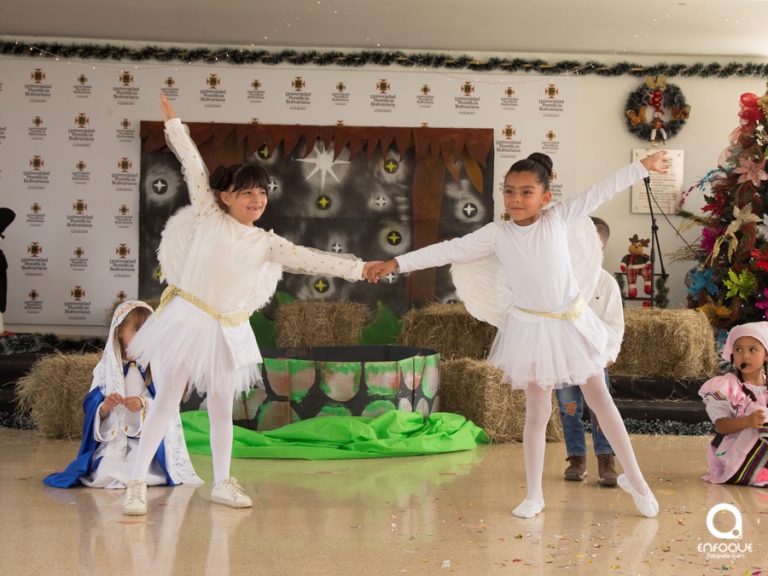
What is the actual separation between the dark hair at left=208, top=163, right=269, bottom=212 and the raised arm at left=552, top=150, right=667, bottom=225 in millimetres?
1274

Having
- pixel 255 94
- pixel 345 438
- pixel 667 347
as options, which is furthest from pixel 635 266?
pixel 345 438

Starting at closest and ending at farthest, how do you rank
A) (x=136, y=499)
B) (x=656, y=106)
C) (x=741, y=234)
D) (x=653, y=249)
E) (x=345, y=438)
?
1. (x=136, y=499)
2. (x=345, y=438)
3. (x=741, y=234)
4. (x=653, y=249)
5. (x=656, y=106)

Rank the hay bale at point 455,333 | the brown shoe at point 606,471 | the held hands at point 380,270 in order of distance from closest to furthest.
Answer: the held hands at point 380,270
the brown shoe at point 606,471
the hay bale at point 455,333

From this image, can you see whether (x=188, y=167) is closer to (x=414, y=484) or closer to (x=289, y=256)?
(x=289, y=256)

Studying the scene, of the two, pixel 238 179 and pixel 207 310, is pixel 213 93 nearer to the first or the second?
pixel 238 179

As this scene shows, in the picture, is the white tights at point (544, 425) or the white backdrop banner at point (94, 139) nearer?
the white tights at point (544, 425)

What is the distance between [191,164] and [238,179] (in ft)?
0.68

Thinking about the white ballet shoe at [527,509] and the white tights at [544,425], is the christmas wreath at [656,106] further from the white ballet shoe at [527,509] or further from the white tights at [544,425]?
the white ballet shoe at [527,509]

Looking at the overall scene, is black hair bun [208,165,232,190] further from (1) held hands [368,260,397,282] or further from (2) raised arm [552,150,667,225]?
(2) raised arm [552,150,667,225]

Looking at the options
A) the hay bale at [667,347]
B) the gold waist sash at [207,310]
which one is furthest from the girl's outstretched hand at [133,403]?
the hay bale at [667,347]

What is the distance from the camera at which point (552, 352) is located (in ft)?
11.4

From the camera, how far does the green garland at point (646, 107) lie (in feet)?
27.1

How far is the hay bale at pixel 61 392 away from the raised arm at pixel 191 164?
1.90m

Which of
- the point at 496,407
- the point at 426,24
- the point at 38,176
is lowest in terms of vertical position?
the point at 496,407
